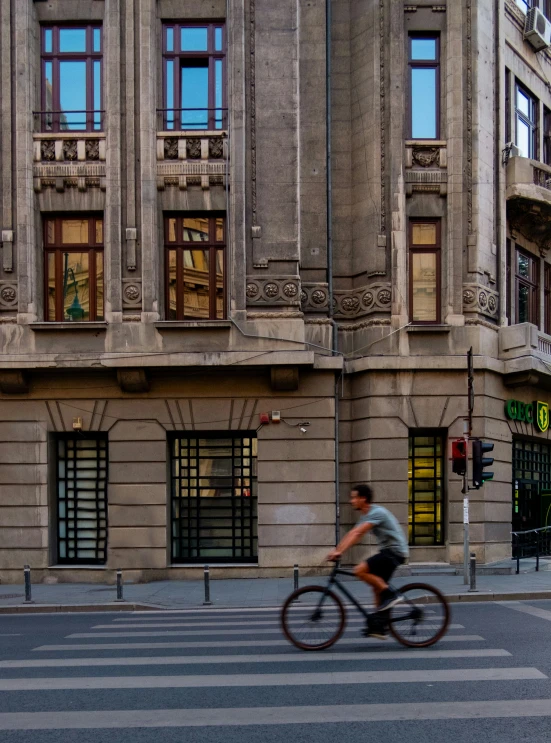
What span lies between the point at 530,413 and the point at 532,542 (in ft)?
11.4

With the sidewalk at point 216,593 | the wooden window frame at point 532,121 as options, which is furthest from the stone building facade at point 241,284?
the wooden window frame at point 532,121

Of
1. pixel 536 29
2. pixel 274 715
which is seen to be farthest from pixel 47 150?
pixel 274 715

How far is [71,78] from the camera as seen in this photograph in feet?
64.1

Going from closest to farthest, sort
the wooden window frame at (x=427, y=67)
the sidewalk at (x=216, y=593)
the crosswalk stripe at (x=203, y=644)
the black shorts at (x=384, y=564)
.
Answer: the black shorts at (x=384, y=564) → the crosswalk stripe at (x=203, y=644) → the sidewalk at (x=216, y=593) → the wooden window frame at (x=427, y=67)

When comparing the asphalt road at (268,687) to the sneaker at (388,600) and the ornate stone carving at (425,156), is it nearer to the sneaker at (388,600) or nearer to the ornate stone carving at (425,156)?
the sneaker at (388,600)

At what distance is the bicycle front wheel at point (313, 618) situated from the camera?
900 centimetres

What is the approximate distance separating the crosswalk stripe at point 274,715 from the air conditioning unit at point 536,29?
2035 cm

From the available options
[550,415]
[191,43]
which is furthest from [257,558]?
[191,43]

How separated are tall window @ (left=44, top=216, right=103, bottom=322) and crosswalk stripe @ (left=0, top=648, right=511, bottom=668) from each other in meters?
11.4

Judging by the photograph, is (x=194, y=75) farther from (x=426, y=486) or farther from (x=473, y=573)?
(x=473, y=573)

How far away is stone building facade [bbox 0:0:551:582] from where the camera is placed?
18.8 metres

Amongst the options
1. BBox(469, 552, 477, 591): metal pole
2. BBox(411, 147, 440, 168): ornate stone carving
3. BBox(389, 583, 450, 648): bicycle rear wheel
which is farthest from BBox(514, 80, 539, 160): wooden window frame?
BBox(389, 583, 450, 648): bicycle rear wheel

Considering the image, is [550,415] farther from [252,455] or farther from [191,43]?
[191,43]

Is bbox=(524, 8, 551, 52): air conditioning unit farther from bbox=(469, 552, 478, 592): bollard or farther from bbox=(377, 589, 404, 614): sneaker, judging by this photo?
bbox=(377, 589, 404, 614): sneaker
